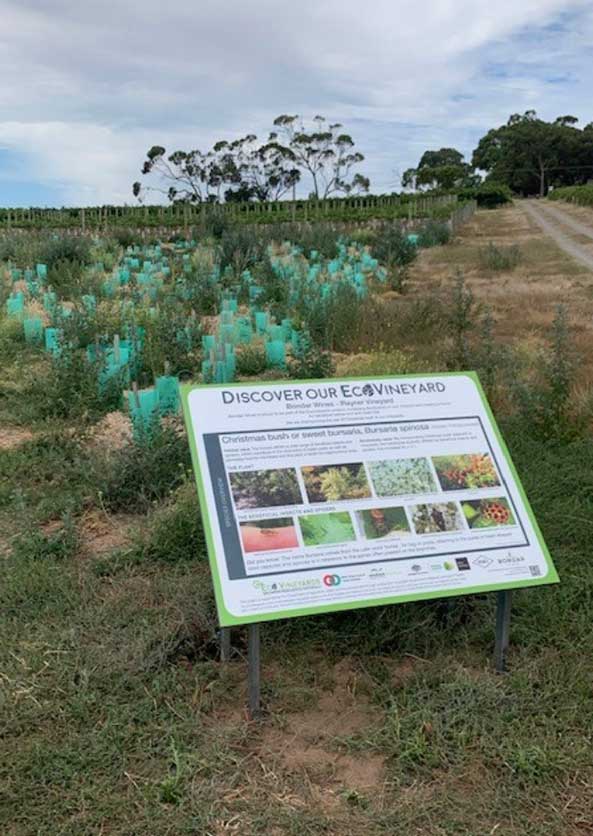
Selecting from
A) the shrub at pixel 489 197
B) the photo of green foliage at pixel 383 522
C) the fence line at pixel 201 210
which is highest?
the photo of green foliage at pixel 383 522

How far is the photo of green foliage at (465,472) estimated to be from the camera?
8.02ft

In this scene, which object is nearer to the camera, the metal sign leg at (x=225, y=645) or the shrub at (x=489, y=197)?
the metal sign leg at (x=225, y=645)

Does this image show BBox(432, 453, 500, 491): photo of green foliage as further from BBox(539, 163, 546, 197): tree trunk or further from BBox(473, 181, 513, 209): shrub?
BBox(539, 163, 546, 197): tree trunk

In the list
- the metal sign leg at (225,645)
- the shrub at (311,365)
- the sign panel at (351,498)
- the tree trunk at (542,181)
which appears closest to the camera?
the sign panel at (351,498)

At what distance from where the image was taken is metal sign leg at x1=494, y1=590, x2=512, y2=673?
2.42 m

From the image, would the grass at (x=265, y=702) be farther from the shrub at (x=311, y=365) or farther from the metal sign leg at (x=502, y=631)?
the shrub at (x=311, y=365)

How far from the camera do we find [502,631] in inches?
96.3

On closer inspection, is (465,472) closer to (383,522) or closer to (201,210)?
(383,522)

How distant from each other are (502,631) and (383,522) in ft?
1.84

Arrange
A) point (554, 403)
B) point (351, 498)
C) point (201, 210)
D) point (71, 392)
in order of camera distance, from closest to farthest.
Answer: point (351, 498) < point (554, 403) < point (71, 392) < point (201, 210)

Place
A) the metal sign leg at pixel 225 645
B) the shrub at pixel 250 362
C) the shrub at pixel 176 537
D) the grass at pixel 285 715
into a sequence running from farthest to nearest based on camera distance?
1. the shrub at pixel 250 362
2. the shrub at pixel 176 537
3. the metal sign leg at pixel 225 645
4. the grass at pixel 285 715

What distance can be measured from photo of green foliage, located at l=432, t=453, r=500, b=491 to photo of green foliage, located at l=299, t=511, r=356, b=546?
0.37 m

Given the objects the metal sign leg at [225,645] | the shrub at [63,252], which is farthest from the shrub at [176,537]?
the shrub at [63,252]

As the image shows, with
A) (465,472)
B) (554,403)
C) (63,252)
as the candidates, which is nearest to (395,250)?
(63,252)
